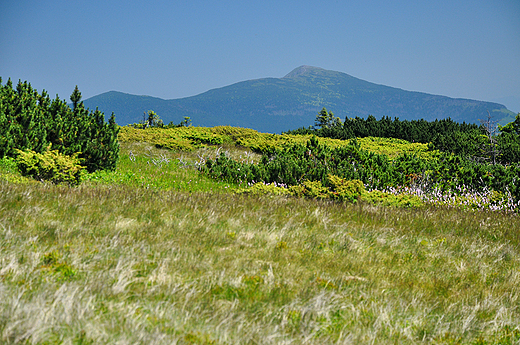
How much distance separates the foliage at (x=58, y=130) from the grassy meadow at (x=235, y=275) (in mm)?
4634

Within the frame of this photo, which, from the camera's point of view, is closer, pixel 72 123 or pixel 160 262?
pixel 160 262

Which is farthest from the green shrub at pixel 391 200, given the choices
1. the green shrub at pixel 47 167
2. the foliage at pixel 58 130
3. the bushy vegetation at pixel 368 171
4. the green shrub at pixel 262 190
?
the foliage at pixel 58 130

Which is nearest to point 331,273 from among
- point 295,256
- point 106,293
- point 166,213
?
point 295,256

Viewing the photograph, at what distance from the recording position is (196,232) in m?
4.87

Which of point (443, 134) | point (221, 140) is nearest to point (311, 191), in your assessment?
point (221, 140)

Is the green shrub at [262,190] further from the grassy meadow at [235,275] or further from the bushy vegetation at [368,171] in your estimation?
the grassy meadow at [235,275]

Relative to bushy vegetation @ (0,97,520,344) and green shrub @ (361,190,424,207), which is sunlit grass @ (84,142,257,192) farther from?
green shrub @ (361,190,424,207)

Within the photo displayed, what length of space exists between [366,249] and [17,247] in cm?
408

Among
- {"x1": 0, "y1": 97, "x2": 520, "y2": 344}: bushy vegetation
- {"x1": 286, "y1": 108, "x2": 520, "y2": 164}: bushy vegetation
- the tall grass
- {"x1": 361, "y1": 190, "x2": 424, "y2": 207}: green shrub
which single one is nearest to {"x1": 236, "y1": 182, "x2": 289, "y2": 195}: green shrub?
{"x1": 0, "y1": 97, "x2": 520, "y2": 344}: bushy vegetation

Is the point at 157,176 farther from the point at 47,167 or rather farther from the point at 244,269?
the point at 244,269

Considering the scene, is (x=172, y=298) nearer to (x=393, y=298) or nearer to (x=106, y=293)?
(x=106, y=293)

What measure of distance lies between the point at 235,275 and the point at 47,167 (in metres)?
6.27

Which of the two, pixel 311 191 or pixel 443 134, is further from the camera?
pixel 443 134

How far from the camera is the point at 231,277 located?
11.7ft
